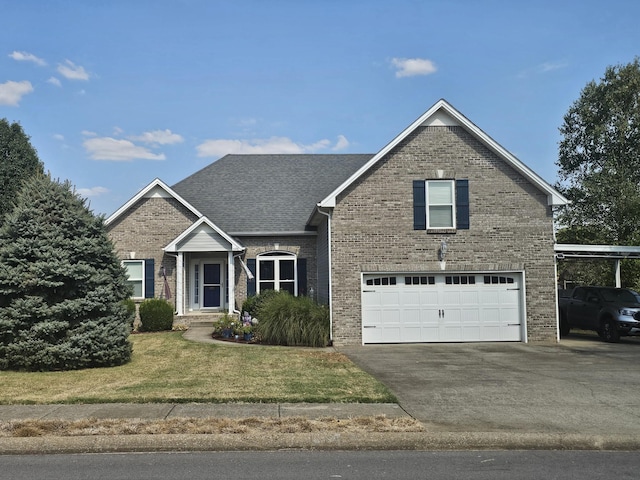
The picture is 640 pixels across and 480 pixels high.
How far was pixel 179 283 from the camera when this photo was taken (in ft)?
70.7

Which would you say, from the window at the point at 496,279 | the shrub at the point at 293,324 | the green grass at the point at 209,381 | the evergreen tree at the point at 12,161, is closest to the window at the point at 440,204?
the window at the point at 496,279

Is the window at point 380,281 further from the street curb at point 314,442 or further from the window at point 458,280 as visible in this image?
the street curb at point 314,442

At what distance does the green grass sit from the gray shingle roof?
872cm

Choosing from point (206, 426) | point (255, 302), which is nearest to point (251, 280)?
point (255, 302)

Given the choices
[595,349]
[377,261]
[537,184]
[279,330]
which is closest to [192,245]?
[279,330]

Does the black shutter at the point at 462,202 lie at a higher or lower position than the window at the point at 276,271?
Answer: higher

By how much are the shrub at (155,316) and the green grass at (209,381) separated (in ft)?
17.4

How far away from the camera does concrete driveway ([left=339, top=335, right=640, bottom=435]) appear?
310 inches

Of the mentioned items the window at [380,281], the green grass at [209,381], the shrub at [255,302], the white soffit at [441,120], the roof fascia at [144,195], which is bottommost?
the green grass at [209,381]

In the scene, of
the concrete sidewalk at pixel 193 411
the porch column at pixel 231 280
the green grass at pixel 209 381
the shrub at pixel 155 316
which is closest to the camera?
the concrete sidewalk at pixel 193 411

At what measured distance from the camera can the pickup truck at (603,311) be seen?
1770 cm

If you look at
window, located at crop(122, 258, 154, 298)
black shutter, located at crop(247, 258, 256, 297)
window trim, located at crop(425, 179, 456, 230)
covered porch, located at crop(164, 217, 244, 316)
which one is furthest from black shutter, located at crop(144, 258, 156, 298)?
window trim, located at crop(425, 179, 456, 230)

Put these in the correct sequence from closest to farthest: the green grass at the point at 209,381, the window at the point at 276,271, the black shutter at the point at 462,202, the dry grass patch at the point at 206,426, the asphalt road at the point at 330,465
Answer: the asphalt road at the point at 330,465 < the dry grass patch at the point at 206,426 < the green grass at the point at 209,381 < the black shutter at the point at 462,202 < the window at the point at 276,271

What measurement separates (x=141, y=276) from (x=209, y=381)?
1246 centimetres
